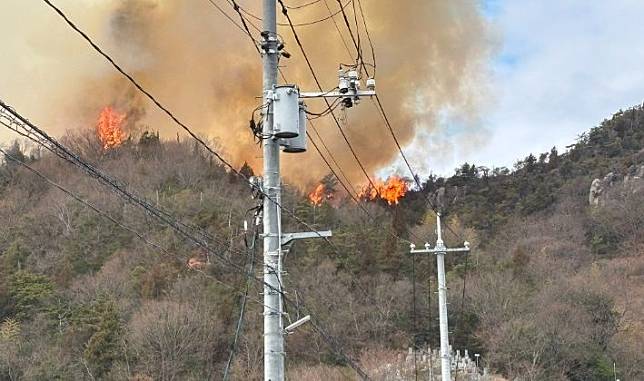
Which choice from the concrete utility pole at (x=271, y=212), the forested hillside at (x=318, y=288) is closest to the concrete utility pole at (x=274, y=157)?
the concrete utility pole at (x=271, y=212)

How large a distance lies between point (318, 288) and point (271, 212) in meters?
35.8

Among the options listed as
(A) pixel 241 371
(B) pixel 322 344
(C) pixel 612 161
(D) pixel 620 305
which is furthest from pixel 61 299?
(C) pixel 612 161

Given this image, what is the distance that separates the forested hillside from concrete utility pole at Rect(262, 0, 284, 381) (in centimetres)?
1189

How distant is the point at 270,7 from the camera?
27.4ft

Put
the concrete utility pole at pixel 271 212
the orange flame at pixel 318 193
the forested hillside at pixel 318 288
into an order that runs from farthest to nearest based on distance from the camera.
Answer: the orange flame at pixel 318 193 → the forested hillside at pixel 318 288 → the concrete utility pole at pixel 271 212

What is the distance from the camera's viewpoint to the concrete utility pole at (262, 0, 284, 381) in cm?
794

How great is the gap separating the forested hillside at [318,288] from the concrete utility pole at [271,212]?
11888 mm

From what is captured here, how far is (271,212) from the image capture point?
8258 millimetres

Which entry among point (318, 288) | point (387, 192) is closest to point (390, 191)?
point (387, 192)

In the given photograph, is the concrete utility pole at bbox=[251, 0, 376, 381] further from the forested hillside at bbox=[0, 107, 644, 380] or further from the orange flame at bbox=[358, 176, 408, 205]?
the orange flame at bbox=[358, 176, 408, 205]

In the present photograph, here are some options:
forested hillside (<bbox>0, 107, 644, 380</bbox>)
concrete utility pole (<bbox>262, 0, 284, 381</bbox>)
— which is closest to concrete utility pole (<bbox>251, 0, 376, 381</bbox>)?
concrete utility pole (<bbox>262, 0, 284, 381</bbox>)

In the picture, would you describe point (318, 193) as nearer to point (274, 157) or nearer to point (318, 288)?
point (318, 288)

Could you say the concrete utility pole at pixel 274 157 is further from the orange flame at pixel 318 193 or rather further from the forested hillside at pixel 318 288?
the orange flame at pixel 318 193

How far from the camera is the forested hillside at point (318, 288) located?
36656mm
